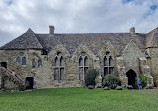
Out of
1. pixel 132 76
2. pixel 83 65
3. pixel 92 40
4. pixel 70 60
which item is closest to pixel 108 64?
pixel 83 65

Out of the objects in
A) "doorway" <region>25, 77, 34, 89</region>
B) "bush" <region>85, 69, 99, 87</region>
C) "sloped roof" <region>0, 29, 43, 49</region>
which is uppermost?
"sloped roof" <region>0, 29, 43, 49</region>

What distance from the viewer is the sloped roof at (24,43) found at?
23.2m

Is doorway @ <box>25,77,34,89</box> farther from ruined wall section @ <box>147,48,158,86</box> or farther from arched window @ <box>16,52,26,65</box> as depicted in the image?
ruined wall section @ <box>147,48,158,86</box>

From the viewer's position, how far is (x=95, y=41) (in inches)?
1061

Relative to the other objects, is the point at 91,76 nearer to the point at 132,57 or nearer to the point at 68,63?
the point at 68,63

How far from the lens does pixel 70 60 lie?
24078mm

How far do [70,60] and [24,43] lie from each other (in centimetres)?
867

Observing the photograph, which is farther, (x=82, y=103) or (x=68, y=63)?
(x=68, y=63)

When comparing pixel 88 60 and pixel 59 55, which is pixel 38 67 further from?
pixel 88 60

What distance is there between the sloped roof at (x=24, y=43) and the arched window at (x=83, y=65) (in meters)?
7.41

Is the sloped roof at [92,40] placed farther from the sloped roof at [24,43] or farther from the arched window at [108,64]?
the sloped roof at [24,43]

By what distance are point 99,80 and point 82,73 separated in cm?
373

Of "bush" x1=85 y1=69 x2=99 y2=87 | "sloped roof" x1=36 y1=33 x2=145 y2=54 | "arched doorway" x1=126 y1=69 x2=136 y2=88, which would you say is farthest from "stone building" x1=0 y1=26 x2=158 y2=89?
"bush" x1=85 y1=69 x2=99 y2=87

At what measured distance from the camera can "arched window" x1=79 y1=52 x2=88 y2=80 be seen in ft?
78.2
